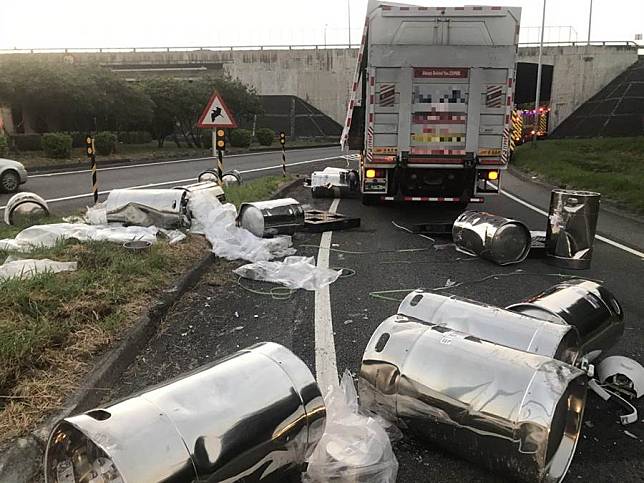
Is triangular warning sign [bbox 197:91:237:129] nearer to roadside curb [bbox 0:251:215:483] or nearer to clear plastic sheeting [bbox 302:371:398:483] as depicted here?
roadside curb [bbox 0:251:215:483]

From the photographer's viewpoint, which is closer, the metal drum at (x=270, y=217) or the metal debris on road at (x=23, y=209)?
the metal drum at (x=270, y=217)

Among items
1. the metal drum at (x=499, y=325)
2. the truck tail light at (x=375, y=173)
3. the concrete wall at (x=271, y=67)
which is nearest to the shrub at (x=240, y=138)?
the concrete wall at (x=271, y=67)

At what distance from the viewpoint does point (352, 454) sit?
A: 108 inches

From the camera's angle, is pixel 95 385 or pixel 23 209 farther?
pixel 23 209

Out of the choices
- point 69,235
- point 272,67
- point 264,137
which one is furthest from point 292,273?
point 272,67

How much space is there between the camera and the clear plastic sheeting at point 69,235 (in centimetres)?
638

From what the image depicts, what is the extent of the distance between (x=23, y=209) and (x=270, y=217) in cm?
406

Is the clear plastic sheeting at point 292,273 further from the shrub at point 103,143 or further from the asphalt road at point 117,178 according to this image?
the shrub at point 103,143

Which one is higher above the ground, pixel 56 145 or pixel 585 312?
pixel 585 312

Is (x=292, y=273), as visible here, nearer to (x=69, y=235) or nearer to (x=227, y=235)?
(x=227, y=235)

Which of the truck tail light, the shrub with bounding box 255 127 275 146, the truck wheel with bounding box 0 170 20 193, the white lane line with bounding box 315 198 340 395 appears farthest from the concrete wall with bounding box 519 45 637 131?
the white lane line with bounding box 315 198 340 395

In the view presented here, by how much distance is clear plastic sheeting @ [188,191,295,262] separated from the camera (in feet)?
23.6

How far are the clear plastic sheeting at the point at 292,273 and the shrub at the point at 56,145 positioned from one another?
62.2 feet

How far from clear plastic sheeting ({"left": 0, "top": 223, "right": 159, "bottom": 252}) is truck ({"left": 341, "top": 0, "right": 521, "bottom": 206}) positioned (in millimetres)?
4394
